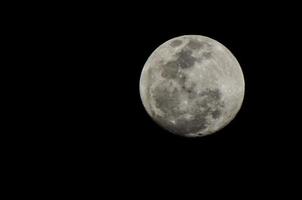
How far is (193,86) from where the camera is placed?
550 centimetres

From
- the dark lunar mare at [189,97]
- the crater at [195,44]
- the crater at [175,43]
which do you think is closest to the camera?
the dark lunar mare at [189,97]

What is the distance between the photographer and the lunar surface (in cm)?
552

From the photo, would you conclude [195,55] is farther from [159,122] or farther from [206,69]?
[159,122]

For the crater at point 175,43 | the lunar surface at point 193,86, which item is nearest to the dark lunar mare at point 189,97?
the lunar surface at point 193,86

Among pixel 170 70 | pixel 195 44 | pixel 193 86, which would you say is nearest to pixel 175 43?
pixel 195 44

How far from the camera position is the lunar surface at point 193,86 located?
18.1 ft

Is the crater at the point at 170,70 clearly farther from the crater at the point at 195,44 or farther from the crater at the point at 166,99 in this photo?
the crater at the point at 195,44

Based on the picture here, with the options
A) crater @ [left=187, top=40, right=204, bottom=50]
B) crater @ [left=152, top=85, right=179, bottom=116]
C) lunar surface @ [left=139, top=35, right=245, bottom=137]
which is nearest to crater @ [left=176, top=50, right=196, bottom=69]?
lunar surface @ [left=139, top=35, right=245, bottom=137]

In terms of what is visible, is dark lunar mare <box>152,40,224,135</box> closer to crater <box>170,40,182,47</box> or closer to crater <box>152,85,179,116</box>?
crater <box>152,85,179,116</box>

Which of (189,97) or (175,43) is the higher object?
(175,43)

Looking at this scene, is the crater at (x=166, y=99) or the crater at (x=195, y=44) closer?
the crater at (x=166, y=99)

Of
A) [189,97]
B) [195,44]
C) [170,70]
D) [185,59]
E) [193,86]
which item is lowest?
[189,97]

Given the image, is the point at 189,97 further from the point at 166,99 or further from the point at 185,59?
the point at 185,59

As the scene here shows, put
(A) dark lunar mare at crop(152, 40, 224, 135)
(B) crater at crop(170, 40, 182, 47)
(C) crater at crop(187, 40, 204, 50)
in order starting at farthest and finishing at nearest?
(B) crater at crop(170, 40, 182, 47)
(C) crater at crop(187, 40, 204, 50)
(A) dark lunar mare at crop(152, 40, 224, 135)
